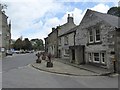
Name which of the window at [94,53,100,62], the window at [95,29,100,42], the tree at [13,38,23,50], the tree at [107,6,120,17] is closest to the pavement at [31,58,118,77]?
the window at [94,53,100,62]

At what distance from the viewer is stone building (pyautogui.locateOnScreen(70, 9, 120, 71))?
59.7 feet

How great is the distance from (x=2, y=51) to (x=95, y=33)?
113ft

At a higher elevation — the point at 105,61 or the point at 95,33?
the point at 95,33

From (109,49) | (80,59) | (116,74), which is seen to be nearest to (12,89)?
(116,74)

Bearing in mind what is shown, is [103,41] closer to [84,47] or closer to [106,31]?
[106,31]

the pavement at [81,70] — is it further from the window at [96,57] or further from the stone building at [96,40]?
the stone building at [96,40]

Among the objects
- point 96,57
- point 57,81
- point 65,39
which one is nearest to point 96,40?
point 96,57

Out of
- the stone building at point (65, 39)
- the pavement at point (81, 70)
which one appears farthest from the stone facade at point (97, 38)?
the stone building at point (65, 39)

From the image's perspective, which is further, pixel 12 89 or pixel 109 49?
pixel 109 49

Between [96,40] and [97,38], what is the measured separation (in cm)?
27

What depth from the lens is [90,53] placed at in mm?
22422

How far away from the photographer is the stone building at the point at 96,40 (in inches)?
716

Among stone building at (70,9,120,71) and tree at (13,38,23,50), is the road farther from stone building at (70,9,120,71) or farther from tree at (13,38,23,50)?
tree at (13,38,23,50)

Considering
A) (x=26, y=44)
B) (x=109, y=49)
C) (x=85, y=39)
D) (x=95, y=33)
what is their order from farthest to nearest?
(x=26, y=44) < (x=85, y=39) < (x=95, y=33) < (x=109, y=49)
